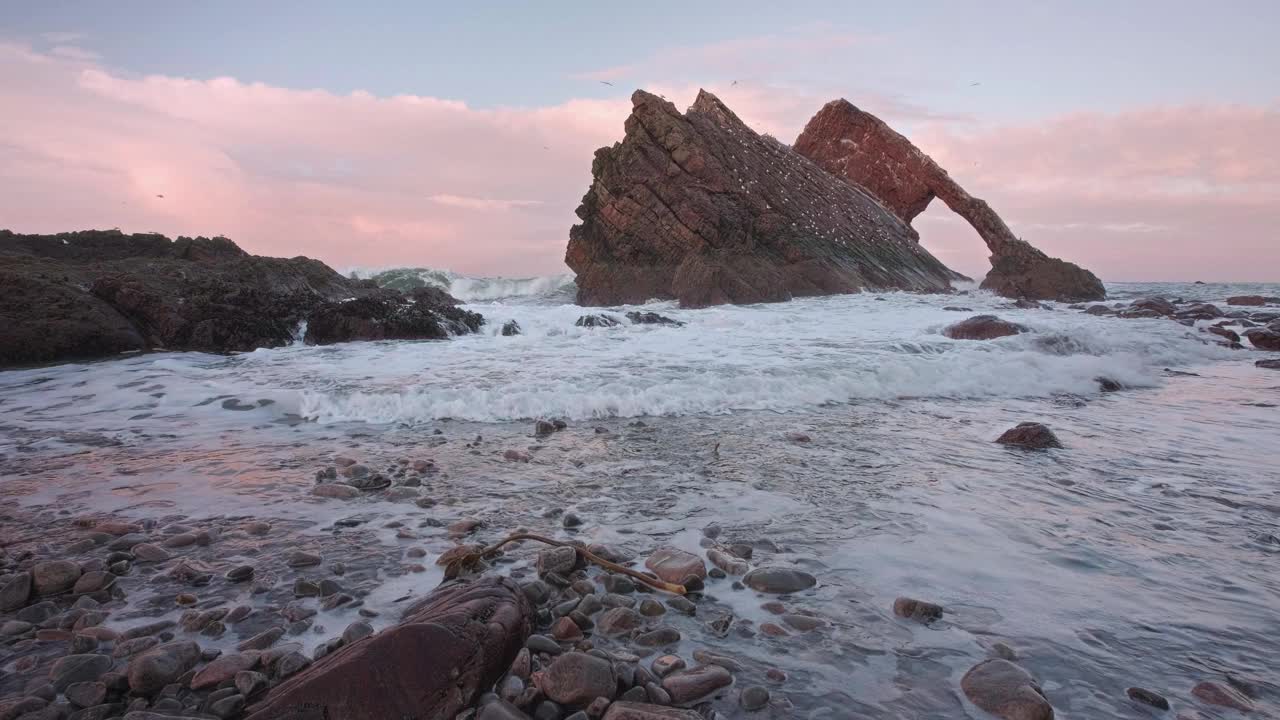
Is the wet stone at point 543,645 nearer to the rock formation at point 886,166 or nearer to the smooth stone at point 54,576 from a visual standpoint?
the smooth stone at point 54,576

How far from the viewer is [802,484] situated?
4117 mm

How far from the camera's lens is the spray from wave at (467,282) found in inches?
1475

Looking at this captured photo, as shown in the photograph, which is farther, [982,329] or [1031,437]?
[982,329]

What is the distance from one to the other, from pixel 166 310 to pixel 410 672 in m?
10.7

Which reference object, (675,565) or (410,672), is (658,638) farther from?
(410,672)

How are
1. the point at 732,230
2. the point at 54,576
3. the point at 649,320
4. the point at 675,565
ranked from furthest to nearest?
the point at 732,230 → the point at 649,320 → the point at 675,565 → the point at 54,576

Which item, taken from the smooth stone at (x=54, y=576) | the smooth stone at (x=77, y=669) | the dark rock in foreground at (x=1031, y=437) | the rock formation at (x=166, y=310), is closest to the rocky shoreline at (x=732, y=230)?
the rock formation at (x=166, y=310)

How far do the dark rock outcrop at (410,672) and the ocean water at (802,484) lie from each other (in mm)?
594

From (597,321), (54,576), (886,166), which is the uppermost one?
(886,166)

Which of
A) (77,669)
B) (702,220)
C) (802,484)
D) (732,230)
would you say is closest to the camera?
(77,669)

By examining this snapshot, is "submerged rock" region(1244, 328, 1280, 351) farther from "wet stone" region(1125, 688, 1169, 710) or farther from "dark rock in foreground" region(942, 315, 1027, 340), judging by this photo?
"wet stone" region(1125, 688, 1169, 710)

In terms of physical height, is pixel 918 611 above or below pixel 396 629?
below

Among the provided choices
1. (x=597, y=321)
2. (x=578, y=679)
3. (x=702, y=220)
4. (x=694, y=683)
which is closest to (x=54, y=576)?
(x=578, y=679)

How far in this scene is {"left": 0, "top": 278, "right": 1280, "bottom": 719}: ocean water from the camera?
2.30 meters
